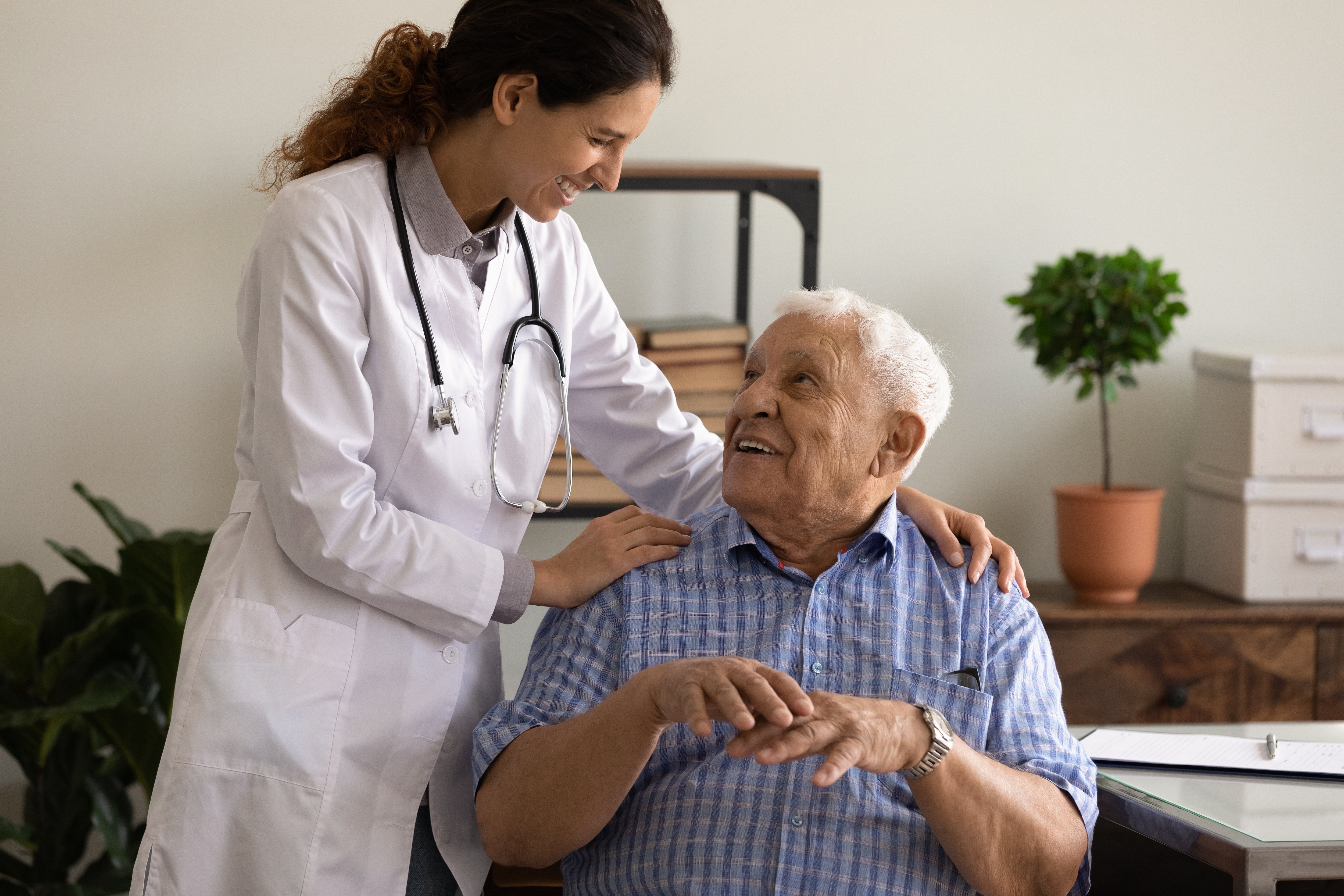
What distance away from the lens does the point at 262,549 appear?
4.34 ft

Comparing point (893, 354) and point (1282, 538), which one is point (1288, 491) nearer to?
point (1282, 538)

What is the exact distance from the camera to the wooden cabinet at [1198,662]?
2559mm

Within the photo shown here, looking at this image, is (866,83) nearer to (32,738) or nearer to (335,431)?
(335,431)

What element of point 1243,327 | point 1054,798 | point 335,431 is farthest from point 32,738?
point 1243,327

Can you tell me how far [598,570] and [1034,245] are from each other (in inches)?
70.0

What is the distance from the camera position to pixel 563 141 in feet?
4.25

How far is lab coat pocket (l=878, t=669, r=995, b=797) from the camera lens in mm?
1333

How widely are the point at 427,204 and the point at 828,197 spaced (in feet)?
5.02

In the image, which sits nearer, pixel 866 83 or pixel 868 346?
pixel 868 346

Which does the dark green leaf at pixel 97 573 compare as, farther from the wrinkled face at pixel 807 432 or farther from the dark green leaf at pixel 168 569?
the wrinkled face at pixel 807 432

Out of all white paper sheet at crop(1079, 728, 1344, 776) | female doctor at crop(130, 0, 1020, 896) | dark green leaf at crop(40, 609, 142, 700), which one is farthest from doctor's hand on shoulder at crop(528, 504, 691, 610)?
dark green leaf at crop(40, 609, 142, 700)

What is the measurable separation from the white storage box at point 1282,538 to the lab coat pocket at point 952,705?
1.56m

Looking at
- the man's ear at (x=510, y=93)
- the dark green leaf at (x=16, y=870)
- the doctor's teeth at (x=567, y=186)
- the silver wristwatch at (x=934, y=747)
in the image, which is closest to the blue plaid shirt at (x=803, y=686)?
the silver wristwatch at (x=934, y=747)

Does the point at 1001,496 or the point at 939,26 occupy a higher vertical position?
the point at 939,26
